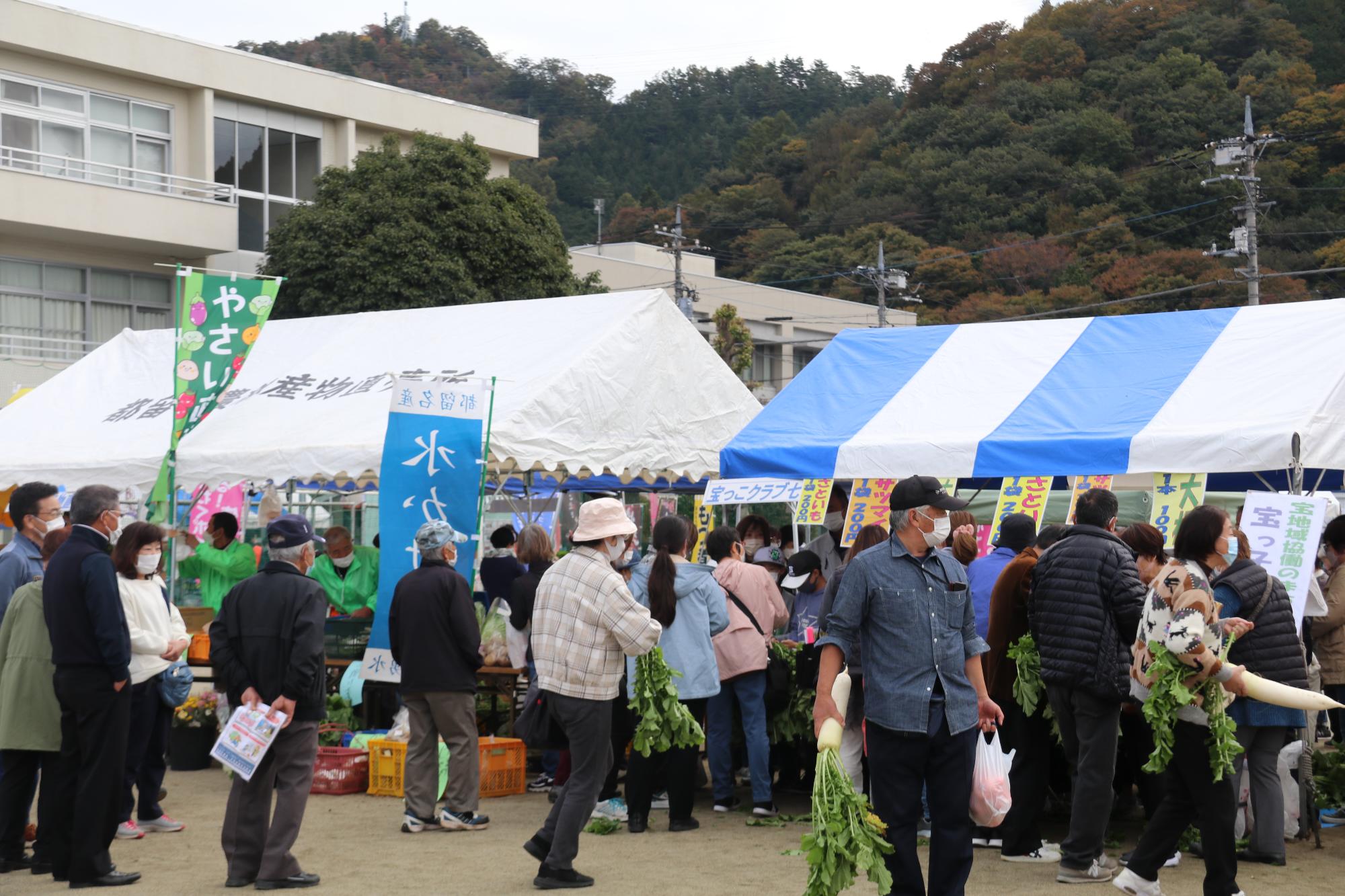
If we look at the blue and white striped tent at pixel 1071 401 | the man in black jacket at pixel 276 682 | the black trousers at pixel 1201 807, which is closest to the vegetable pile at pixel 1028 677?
the black trousers at pixel 1201 807

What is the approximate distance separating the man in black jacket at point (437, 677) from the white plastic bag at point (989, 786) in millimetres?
3123

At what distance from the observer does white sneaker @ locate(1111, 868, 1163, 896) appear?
5.46 m

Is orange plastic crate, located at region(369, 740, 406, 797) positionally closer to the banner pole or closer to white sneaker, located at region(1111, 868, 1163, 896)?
the banner pole

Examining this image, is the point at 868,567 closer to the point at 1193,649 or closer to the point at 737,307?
the point at 1193,649

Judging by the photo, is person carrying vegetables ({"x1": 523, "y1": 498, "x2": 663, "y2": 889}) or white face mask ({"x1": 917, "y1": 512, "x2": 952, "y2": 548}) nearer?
white face mask ({"x1": 917, "y1": 512, "x2": 952, "y2": 548})

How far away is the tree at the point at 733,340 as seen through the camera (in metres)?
35.6

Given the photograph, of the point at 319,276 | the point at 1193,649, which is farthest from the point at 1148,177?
the point at 1193,649

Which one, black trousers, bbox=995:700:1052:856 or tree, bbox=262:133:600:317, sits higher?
tree, bbox=262:133:600:317

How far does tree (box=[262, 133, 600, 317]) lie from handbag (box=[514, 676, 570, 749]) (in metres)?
17.4

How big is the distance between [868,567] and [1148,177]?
42459 millimetres

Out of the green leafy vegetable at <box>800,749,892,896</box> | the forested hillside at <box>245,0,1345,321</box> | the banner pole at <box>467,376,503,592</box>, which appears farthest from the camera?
the forested hillside at <box>245,0,1345,321</box>

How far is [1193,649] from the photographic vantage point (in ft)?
16.7

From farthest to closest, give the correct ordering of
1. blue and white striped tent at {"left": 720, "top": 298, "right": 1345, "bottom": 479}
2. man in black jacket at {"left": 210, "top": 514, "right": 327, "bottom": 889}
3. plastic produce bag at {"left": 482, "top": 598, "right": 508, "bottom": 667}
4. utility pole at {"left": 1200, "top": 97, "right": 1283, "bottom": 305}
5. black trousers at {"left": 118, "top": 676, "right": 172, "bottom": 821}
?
utility pole at {"left": 1200, "top": 97, "right": 1283, "bottom": 305} → plastic produce bag at {"left": 482, "top": 598, "right": 508, "bottom": 667} → blue and white striped tent at {"left": 720, "top": 298, "right": 1345, "bottom": 479} → black trousers at {"left": 118, "top": 676, "right": 172, "bottom": 821} → man in black jacket at {"left": 210, "top": 514, "right": 327, "bottom": 889}

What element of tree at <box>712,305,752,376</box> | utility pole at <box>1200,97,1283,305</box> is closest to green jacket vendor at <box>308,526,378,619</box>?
utility pole at <box>1200,97,1283,305</box>
